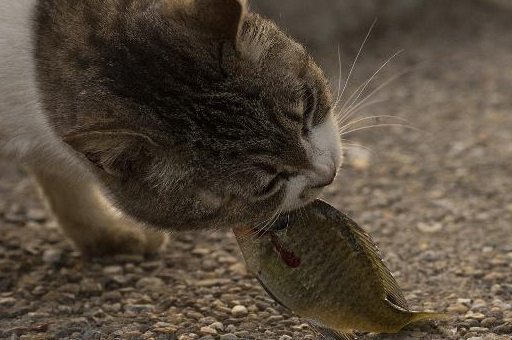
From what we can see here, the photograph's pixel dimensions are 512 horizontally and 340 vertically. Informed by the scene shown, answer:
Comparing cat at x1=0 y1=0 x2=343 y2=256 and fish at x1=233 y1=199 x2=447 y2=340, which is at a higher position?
cat at x1=0 y1=0 x2=343 y2=256

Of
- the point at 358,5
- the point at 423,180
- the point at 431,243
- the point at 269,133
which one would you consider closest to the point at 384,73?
A: the point at 358,5

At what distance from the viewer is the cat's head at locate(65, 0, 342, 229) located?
104 inches

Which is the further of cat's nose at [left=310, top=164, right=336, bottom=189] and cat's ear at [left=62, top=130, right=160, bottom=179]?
cat's nose at [left=310, top=164, right=336, bottom=189]

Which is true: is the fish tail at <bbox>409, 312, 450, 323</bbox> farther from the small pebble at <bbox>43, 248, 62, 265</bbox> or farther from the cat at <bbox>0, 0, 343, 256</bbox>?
the small pebble at <bbox>43, 248, 62, 265</bbox>

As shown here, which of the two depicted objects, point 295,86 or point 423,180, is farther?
point 423,180

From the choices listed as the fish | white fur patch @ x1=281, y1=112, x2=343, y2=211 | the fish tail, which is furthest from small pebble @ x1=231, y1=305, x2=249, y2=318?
the fish tail

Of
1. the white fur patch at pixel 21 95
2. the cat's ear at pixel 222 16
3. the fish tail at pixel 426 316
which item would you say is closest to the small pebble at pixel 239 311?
the fish tail at pixel 426 316

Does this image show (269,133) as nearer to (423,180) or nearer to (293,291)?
(293,291)

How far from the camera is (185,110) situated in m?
2.65

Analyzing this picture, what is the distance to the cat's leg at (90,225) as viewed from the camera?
12.2 ft

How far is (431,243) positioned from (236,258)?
3.03 feet

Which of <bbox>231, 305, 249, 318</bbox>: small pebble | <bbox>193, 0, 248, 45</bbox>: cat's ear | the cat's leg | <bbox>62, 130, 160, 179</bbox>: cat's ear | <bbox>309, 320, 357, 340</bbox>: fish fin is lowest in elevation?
<bbox>309, 320, 357, 340</bbox>: fish fin

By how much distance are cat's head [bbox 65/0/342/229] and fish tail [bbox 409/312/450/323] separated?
53 cm

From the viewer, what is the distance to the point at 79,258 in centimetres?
380
